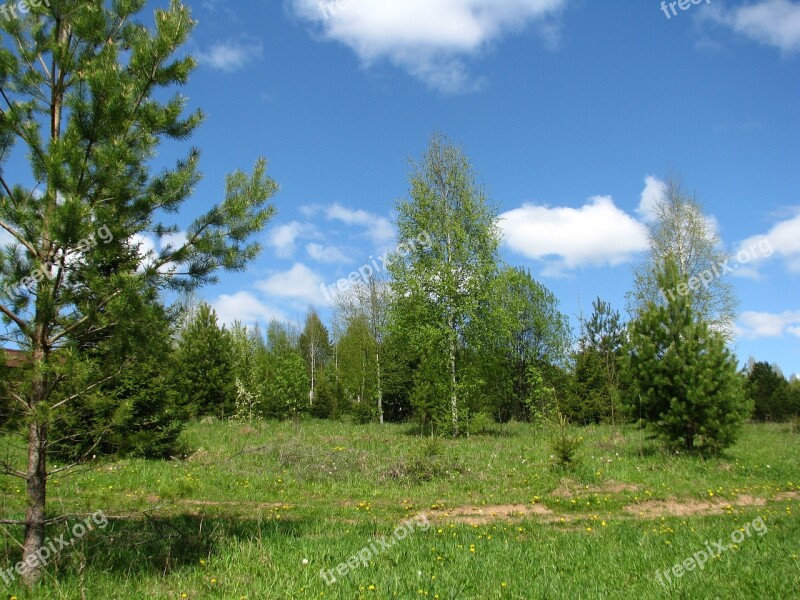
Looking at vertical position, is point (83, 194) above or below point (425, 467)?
above

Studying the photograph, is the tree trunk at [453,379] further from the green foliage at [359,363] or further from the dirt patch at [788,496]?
the dirt patch at [788,496]

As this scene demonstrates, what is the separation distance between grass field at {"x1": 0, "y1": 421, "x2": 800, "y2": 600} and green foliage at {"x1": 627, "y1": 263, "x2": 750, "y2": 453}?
930 millimetres

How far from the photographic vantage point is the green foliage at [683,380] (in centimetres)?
1380

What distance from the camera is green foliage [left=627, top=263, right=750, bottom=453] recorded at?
1380cm

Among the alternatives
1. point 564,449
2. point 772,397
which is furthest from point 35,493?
point 772,397

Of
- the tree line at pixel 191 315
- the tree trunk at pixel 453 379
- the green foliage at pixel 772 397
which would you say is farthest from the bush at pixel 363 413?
the green foliage at pixel 772 397

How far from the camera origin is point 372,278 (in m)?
33.1

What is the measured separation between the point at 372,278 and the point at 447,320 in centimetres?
1292

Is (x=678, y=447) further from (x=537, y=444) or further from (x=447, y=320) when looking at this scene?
(x=447, y=320)

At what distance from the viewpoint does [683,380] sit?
555 inches

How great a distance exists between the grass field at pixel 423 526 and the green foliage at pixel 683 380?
3.05 ft

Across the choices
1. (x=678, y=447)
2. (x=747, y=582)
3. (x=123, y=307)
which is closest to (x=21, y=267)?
(x=123, y=307)

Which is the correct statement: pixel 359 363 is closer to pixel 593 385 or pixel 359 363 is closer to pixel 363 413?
pixel 363 413

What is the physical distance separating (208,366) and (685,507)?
23.0 metres
